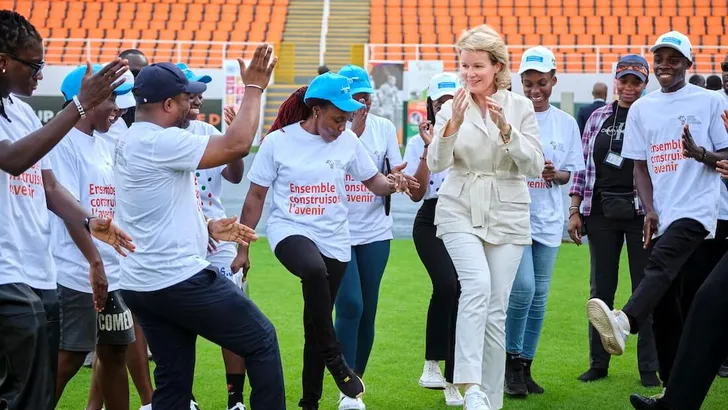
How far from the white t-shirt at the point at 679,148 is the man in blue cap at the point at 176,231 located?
2.53 metres

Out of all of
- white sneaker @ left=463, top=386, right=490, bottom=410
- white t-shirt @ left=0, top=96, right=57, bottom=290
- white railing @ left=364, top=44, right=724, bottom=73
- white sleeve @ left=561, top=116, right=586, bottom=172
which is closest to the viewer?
white t-shirt @ left=0, top=96, right=57, bottom=290

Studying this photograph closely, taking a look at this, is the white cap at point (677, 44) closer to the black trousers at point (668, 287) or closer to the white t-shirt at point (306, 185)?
the black trousers at point (668, 287)

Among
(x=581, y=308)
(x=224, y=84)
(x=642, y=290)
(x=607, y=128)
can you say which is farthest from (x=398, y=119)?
(x=642, y=290)

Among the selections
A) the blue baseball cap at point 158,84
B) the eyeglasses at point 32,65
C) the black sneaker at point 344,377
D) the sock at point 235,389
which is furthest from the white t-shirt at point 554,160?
the eyeglasses at point 32,65

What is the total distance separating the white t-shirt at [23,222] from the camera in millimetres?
3564

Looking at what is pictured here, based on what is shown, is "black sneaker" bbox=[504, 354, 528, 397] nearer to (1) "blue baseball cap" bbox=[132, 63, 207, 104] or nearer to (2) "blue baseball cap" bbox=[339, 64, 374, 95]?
(2) "blue baseball cap" bbox=[339, 64, 374, 95]

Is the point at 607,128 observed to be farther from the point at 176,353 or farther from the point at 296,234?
the point at 176,353

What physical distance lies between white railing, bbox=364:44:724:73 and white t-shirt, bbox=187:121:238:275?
17412 mm

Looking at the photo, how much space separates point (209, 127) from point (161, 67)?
1.71m

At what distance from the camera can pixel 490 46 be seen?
493 cm

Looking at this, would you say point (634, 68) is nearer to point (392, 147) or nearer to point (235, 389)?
point (392, 147)

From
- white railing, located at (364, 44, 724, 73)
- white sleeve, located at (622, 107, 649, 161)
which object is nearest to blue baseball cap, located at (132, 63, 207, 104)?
white sleeve, located at (622, 107, 649, 161)

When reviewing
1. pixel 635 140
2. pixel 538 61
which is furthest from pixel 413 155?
pixel 635 140

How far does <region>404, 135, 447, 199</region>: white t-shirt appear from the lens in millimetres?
6102
